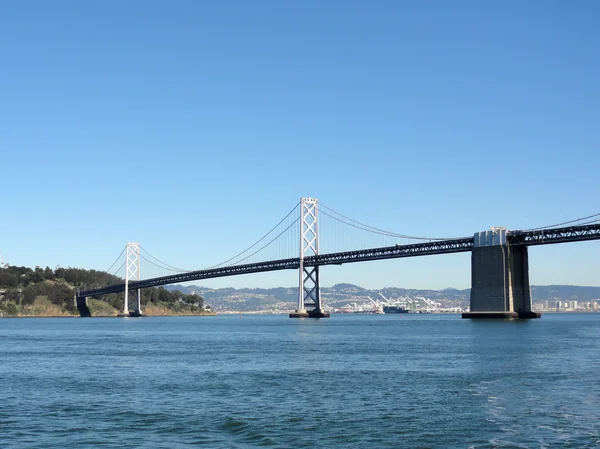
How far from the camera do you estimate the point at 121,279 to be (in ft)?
537

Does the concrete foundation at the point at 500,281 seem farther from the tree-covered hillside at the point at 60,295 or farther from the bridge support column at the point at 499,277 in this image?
the tree-covered hillside at the point at 60,295

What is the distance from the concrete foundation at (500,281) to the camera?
260ft

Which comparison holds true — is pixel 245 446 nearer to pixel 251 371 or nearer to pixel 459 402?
pixel 459 402

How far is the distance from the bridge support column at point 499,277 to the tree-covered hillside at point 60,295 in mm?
90353

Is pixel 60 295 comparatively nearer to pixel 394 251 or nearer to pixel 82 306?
pixel 82 306

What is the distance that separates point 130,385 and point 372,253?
254 ft

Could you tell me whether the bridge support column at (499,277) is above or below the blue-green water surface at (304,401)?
above

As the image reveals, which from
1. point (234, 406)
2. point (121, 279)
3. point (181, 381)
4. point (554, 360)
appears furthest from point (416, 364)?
point (121, 279)

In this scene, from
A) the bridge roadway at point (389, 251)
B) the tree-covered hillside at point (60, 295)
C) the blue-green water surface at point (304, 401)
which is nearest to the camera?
the blue-green water surface at point (304, 401)

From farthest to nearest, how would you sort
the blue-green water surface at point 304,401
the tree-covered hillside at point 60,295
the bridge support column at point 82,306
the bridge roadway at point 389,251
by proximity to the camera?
the bridge support column at point 82,306, the tree-covered hillside at point 60,295, the bridge roadway at point 389,251, the blue-green water surface at point 304,401

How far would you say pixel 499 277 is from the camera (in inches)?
3127

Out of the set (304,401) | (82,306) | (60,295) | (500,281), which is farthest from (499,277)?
(60,295)

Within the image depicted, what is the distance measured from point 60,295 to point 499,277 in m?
95.3

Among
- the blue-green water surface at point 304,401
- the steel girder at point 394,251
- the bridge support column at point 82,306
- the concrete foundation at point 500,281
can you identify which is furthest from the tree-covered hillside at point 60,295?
the blue-green water surface at point 304,401
